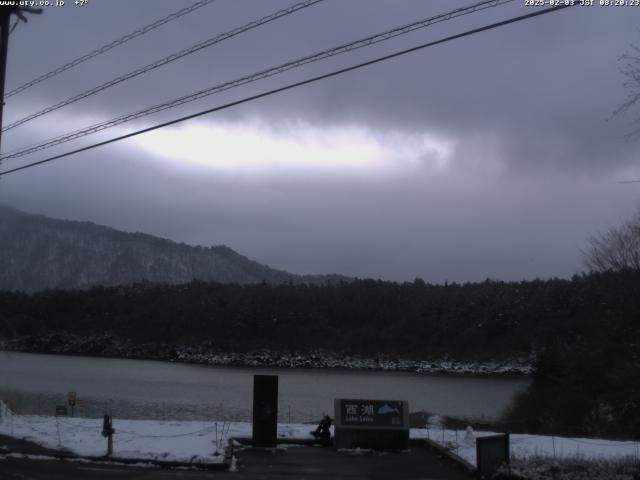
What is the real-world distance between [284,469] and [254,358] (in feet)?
426

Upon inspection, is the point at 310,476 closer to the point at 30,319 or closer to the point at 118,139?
the point at 118,139

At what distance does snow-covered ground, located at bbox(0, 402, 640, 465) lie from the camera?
1759 cm

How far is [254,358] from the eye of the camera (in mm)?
144875

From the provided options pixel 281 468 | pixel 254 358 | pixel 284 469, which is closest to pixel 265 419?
pixel 281 468

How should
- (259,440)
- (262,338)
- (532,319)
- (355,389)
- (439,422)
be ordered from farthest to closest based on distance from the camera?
(262,338) → (532,319) → (355,389) → (439,422) → (259,440)

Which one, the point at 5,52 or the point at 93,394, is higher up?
the point at 5,52

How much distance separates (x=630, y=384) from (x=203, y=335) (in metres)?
137

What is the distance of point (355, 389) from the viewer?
79.1 meters

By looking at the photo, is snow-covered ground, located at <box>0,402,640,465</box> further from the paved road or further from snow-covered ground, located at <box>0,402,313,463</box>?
the paved road

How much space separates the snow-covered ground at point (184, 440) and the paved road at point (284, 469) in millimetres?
779

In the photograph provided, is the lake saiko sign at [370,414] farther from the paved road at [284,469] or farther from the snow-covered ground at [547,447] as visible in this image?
the snow-covered ground at [547,447]

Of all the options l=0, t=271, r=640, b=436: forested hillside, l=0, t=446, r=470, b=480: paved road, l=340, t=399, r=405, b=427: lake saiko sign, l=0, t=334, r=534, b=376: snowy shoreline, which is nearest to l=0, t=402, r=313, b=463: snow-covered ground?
l=0, t=446, r=470, b=480: paved road

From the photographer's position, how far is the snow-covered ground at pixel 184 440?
57.7 feet

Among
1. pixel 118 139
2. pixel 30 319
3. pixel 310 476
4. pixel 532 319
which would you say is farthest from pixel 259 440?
pixel 30 319
